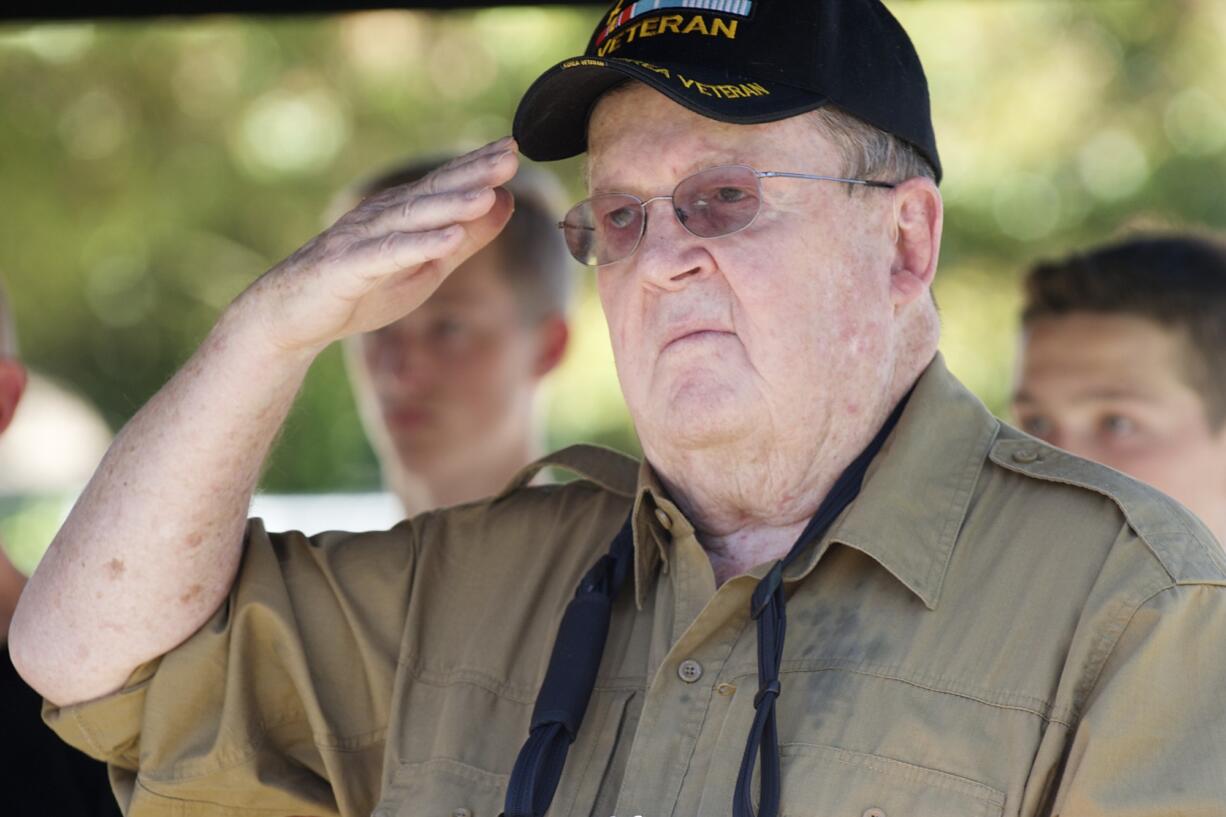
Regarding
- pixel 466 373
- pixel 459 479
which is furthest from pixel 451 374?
pixel 459 479

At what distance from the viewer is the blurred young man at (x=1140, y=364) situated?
3.34m

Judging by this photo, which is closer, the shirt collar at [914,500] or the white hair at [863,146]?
the shirt collar at [914,500]

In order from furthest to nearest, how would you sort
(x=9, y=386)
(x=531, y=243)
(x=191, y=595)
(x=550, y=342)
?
1. (x=550, y=342)
2. (x=531, y=243)
3. (x=9, y=386)
4. (x=191, y=595)

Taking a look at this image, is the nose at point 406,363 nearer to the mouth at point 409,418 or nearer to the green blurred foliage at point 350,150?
the mouth at point 409,418

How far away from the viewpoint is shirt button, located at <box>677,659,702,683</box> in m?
2.06

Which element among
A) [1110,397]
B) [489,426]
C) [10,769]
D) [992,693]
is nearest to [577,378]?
[489,426]

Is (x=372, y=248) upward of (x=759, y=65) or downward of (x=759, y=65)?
downward

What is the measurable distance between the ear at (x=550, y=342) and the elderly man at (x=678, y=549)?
5.68ft

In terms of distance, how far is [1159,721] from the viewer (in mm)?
1759

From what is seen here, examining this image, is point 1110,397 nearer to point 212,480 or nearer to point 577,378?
point 212,480

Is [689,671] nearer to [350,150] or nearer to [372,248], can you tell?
[372,248]

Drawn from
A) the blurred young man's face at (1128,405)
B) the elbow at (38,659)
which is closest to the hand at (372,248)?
the elbow at (38,659)

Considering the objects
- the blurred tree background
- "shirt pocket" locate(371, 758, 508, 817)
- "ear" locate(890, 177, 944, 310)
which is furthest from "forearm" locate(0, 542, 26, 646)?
the blurred tree background

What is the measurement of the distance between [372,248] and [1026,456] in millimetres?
932
